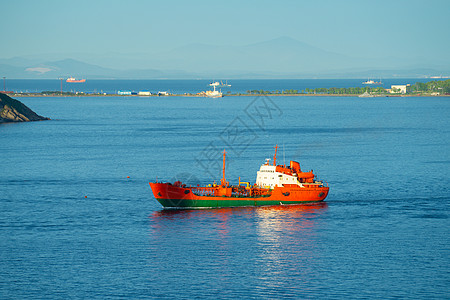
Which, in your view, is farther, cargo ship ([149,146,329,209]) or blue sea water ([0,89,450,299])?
cargo ship ([149,146,329,209])

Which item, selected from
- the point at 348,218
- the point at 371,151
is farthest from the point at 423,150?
the point at 348,218

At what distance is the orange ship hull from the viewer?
309 ft

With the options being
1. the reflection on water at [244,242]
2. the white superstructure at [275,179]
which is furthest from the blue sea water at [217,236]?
the white superstructure at [275,179]

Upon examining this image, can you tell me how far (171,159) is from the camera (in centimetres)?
14200

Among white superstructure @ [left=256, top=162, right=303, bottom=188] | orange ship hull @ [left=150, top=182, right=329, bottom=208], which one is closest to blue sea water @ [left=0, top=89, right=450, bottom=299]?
orange ship hull @ [left=150, top=182, right=329, bottom=208]

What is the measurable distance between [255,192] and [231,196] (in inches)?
152

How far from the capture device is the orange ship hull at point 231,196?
94188 millimetres

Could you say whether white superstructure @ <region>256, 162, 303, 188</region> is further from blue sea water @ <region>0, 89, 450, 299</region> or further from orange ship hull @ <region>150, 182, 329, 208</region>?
blue sea water @ <region>0, 89, 450, 299</region>

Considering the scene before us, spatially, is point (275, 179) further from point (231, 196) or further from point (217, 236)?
point (217, 236)

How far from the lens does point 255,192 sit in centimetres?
9700

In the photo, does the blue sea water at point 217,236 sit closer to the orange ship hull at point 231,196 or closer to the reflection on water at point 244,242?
the reflection on water at point 244,242

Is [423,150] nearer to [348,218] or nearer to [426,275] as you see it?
[348,218]

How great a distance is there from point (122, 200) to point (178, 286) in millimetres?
37814

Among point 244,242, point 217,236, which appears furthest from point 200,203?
point 244,242
